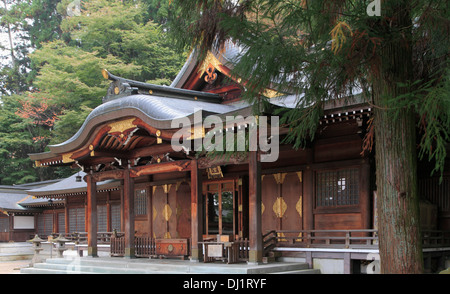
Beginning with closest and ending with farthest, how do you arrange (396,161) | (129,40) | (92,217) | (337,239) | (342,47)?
(342,47) < (396,161) < (337,239) < (92,217) < (129,40)

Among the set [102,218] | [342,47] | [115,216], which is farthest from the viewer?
[102,218]

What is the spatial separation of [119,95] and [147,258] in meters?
4.87

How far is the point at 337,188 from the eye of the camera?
13.1 meters

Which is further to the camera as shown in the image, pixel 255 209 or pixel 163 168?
pixel 163 168

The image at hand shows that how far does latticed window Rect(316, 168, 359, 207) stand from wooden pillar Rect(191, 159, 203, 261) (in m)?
3.12

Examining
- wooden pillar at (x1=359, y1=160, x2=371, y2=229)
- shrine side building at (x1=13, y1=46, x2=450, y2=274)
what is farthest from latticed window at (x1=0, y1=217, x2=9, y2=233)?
wooden pillar at (x1=359, y1=160, x2=371, y2=229)

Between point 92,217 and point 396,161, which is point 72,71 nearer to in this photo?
point 92,217

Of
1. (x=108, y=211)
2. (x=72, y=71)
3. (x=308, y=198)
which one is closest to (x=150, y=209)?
(x=108, y=211)

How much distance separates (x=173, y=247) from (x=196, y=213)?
5.23 feet

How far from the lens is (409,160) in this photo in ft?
22.2

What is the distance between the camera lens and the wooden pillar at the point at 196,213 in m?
13.4

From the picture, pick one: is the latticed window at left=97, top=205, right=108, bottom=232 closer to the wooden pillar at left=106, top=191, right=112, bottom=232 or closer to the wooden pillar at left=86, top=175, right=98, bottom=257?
the wooden pillar at left=106, top=191, right=112, bottom=232

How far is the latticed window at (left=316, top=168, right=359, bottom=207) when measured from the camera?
42.1 feet

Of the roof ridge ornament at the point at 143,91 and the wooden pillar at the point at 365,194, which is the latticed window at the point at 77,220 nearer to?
the roof ridge ornament at the point at 143,91
